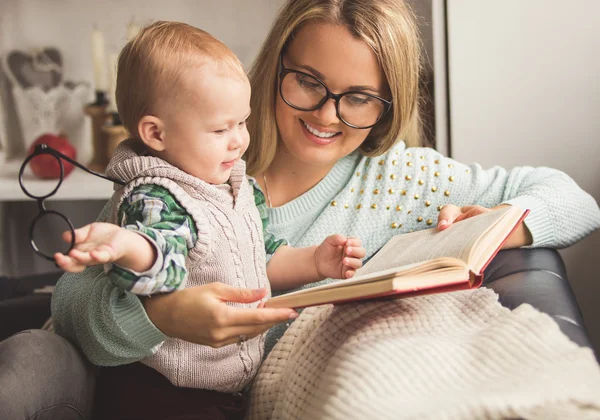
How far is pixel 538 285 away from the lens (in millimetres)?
1032

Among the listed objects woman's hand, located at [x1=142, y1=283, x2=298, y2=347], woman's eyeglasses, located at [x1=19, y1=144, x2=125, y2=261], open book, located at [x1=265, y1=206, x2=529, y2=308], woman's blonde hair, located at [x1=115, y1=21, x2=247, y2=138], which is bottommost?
woman's hand, located at [x1=142, y1=283, x2=298, y2=347]

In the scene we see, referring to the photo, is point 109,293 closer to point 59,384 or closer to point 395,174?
point 59,384

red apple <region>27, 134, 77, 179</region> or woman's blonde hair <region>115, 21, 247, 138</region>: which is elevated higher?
woman's blonde hair <region>115, 21, 247, 138</region>

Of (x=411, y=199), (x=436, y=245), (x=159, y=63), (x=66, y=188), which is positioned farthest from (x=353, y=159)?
(x=66, y=188)

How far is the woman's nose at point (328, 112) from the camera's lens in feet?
3.99

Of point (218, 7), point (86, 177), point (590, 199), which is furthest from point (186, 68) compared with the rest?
point (218, 7)

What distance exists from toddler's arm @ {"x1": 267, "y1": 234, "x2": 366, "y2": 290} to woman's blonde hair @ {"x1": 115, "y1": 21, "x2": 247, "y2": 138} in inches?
13.0

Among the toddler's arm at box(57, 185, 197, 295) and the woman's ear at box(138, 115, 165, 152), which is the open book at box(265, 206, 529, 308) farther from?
the woman's ear at box(138, 115, 165, 152)

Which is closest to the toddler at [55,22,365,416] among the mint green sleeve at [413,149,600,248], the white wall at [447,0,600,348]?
the mint green sleeve at [413,149,600,248]

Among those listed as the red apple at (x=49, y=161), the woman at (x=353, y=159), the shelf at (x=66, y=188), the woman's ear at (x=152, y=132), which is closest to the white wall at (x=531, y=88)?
the woman at (x=353, y=159)

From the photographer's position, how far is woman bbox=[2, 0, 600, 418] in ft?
3.96

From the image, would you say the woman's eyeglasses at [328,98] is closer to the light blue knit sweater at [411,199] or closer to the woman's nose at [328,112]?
the woman's nose at [328,112]

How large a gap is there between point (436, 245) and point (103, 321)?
48cm

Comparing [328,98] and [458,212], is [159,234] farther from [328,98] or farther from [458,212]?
[458,212]
